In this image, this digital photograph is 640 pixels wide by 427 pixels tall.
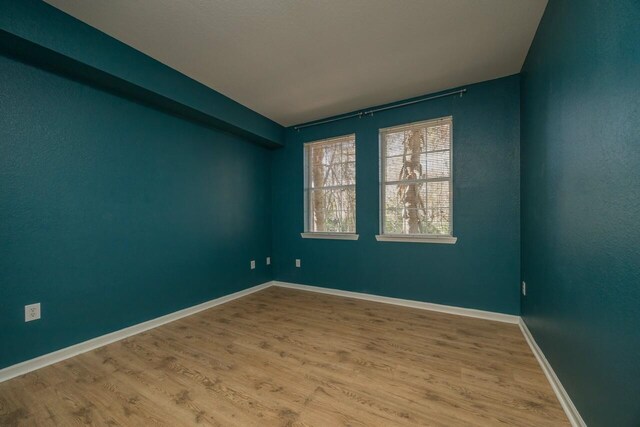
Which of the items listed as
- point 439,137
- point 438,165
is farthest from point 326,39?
point 438,165

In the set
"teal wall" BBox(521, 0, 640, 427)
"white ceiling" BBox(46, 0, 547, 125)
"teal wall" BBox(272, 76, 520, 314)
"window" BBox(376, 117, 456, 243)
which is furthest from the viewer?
"window" BBox(376, 117, 456, 243)

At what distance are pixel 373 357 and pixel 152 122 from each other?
2.98 metres

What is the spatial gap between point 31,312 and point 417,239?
3.45m

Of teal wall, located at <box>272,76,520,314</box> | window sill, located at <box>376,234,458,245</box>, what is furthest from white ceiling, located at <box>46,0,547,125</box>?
window sill, located at <box>376,234,458,245</box>

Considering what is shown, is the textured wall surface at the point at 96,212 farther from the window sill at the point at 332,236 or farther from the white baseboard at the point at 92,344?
the window sill at the point at 332,236

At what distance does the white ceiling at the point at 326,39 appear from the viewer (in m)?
1.72

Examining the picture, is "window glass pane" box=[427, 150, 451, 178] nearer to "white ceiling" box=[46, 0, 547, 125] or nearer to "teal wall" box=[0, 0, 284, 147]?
"white ceiling" box=[46, 0, 547, 125]

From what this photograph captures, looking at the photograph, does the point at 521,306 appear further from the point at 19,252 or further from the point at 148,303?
the point at 19,252

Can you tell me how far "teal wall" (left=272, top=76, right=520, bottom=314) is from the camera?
2.56 meters

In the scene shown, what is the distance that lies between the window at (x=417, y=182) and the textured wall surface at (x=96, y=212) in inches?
84.5

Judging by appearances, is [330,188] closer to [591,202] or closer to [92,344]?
[591,202]

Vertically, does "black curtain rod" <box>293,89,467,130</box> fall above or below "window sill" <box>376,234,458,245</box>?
above

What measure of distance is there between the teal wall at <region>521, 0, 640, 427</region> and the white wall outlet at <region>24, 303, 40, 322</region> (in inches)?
129

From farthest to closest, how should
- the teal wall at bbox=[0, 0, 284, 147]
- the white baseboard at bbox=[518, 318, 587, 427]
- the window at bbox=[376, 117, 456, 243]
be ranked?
the window at bbox=[376, 117, 456, 243] < the teal wall at bbox=[0, 0, 284, 147] < the white baseboard at bbox=[518, 318, 587, 427]
